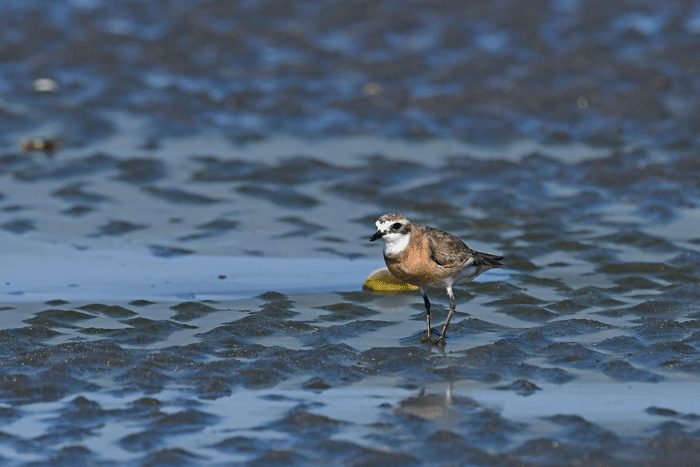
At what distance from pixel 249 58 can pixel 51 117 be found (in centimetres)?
396

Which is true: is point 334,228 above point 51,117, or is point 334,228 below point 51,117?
below

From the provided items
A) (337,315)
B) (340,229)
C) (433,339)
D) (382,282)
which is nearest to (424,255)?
(433,339)

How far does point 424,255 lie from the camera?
8.52m

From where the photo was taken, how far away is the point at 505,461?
6133 mm

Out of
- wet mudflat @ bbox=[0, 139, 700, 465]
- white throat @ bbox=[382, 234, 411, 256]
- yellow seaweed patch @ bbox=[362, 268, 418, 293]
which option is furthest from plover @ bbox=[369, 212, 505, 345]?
yellow seaweed patch @ bbox=[362, 268, 418, 293]

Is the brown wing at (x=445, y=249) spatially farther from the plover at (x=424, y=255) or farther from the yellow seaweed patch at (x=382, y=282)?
the yellow seaweed patch at (x=382, y=282)

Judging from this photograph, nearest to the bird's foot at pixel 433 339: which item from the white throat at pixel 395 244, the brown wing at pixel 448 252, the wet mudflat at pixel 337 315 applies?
the wet mudflat at pixel 337 315

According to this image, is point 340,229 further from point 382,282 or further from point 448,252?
point 448,252

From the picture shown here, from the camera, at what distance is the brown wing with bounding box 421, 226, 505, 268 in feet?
28.3

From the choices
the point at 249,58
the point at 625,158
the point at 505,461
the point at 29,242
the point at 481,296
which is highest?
the point at 249,58

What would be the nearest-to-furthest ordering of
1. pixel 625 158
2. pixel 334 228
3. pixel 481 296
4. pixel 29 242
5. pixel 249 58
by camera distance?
pixel 481 296, pixel 29 242, pixel 334 228, pixel 625 158, pixel 249 58

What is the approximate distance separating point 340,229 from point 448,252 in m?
3.43

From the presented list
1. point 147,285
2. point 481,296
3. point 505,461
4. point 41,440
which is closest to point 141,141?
point 147,285

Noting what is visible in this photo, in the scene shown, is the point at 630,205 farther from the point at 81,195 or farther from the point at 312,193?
the point at 81,195
